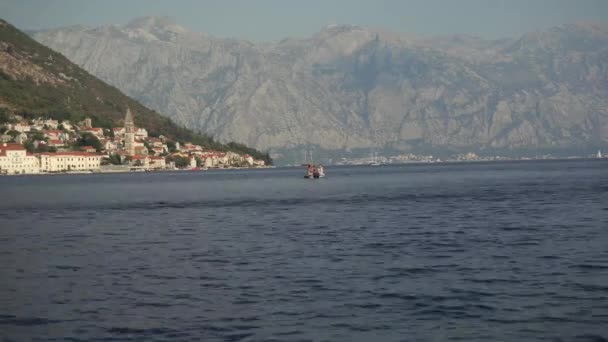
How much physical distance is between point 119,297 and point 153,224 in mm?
39701

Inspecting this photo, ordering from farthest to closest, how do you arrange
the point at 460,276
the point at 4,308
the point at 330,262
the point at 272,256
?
the point at 272,256
the point at 330,262
the point at 460,276
the point at 4,308

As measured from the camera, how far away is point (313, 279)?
133 ft

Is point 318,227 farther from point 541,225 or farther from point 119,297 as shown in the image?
point 119,297

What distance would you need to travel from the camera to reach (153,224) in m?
76.2

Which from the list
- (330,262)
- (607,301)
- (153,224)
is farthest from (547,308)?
(153,224)

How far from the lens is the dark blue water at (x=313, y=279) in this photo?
30.6 m

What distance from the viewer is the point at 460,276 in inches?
1580

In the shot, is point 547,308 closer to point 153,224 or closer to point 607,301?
point 607,301

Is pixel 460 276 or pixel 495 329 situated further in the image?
pixel 460 276

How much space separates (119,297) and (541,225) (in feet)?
121

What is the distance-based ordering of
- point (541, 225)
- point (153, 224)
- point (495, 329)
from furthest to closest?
point (153, 224), point (541, 225), point (495, 329)

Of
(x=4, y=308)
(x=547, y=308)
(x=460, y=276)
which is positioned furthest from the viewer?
(x=460, y=276)

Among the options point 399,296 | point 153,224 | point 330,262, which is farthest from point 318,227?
point 399,296

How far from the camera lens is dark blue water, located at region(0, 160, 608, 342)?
3059 centimetres
